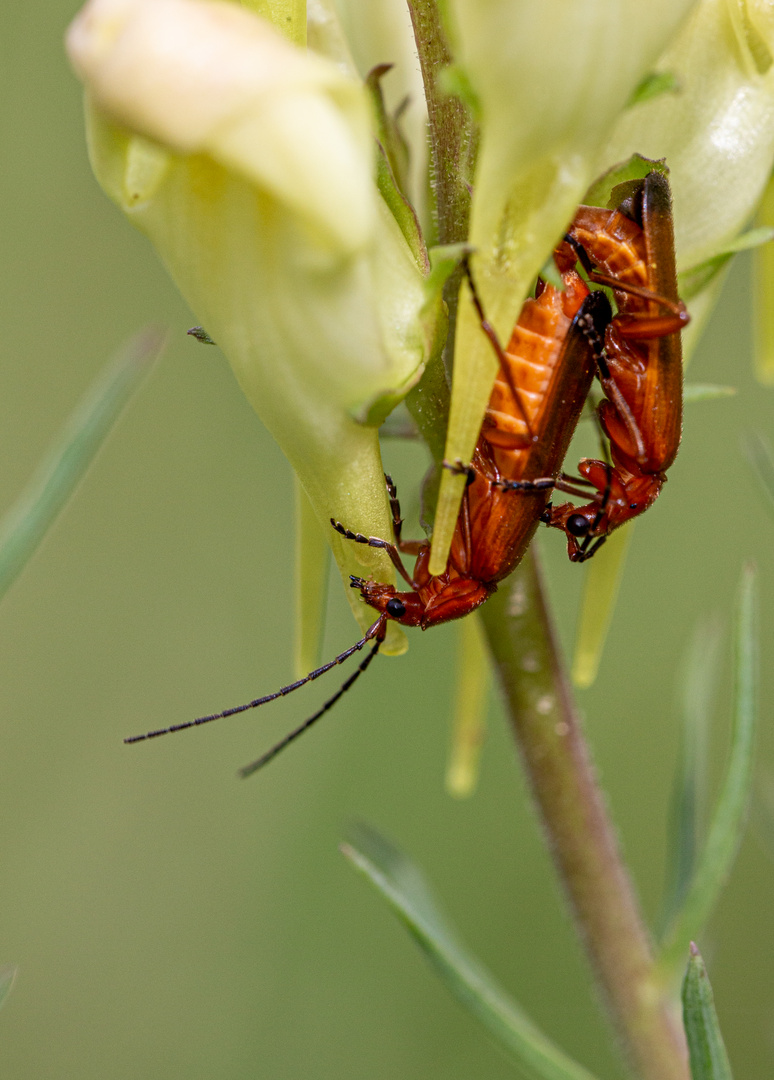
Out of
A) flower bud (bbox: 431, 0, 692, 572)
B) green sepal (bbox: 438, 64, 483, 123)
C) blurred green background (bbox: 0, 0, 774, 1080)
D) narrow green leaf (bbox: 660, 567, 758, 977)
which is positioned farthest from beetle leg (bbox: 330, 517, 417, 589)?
blurred green background (bbox: 0, 0, 774, 1080)

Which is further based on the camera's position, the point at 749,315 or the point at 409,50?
the point at 749,315

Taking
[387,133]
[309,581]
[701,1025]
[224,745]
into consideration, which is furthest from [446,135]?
[224,745]

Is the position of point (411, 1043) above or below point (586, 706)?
below

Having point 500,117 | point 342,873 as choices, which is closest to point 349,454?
point 500,117

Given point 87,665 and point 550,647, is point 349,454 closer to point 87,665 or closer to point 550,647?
point 550,647

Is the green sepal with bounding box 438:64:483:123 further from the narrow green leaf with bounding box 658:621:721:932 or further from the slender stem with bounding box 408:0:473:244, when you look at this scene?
the narrow green leaf with bounding box 658:621:721:932

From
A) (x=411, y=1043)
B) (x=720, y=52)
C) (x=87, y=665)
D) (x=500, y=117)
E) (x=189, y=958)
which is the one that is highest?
(x=500, y=117)
